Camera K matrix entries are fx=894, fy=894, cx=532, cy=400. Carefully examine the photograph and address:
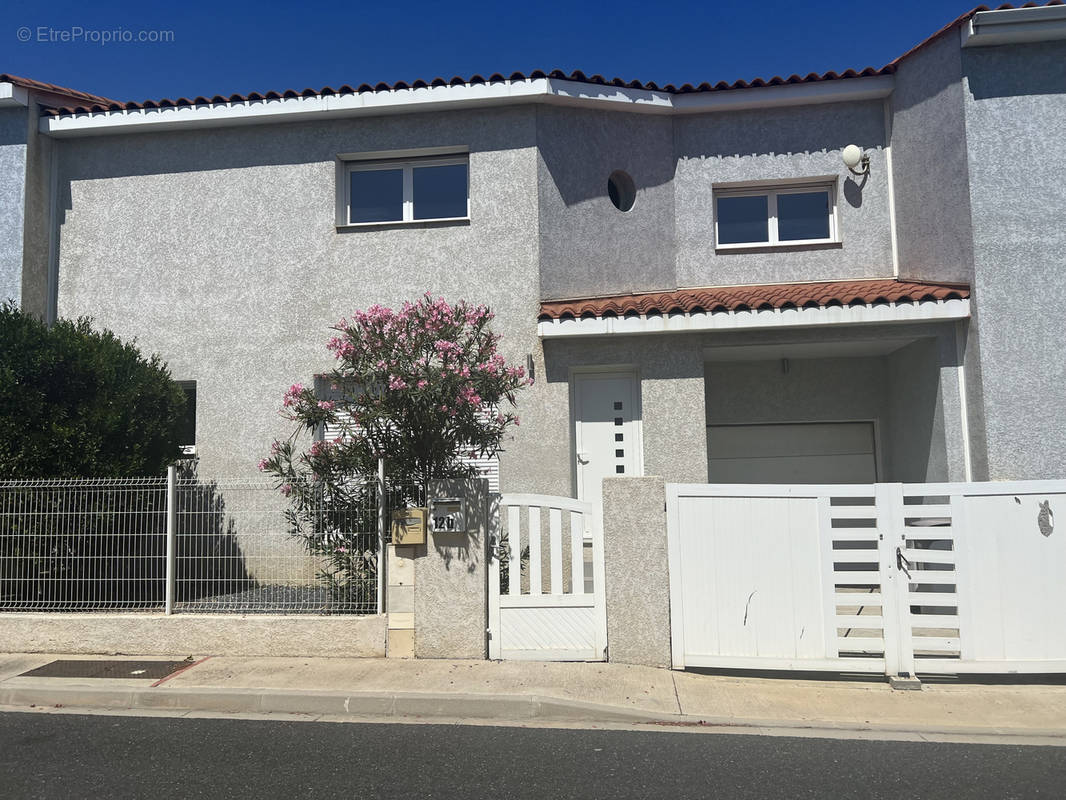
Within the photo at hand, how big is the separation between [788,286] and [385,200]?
530 cm

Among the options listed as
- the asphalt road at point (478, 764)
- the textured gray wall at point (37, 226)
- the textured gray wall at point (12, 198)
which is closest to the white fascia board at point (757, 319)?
the asphalt road at point (478, 764)

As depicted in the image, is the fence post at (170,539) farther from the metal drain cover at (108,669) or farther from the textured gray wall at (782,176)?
the textured gray wall at (782,176)

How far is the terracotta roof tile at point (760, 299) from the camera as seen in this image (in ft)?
32.4

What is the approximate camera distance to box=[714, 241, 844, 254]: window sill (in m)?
11.8

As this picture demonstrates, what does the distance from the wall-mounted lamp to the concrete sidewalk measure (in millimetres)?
6885

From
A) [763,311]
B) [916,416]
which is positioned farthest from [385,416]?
[916,416]

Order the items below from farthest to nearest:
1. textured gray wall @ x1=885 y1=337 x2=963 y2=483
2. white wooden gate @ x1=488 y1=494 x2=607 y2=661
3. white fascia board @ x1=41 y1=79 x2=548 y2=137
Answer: white fascia board @ x1=41 y1=79 x2=548 y2=137 → textured gray wall @ x1=885 y1=337 x2=963 y2=483 → white wooden gate @ x1=488 y1=494 x2=607 y2=661

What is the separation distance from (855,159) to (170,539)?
9.27 metres

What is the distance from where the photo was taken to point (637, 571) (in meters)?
7.65

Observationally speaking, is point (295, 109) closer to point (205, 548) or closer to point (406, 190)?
point (406, 190)

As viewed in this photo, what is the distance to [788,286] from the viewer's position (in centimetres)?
1138

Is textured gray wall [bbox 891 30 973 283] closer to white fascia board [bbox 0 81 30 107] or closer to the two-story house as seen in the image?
the two-story house

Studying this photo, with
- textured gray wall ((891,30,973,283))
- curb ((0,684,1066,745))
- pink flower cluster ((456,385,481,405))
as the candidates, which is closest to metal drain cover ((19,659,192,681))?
curb ((0,684,1066,745))

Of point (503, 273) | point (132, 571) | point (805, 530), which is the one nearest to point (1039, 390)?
point (805, 530)
